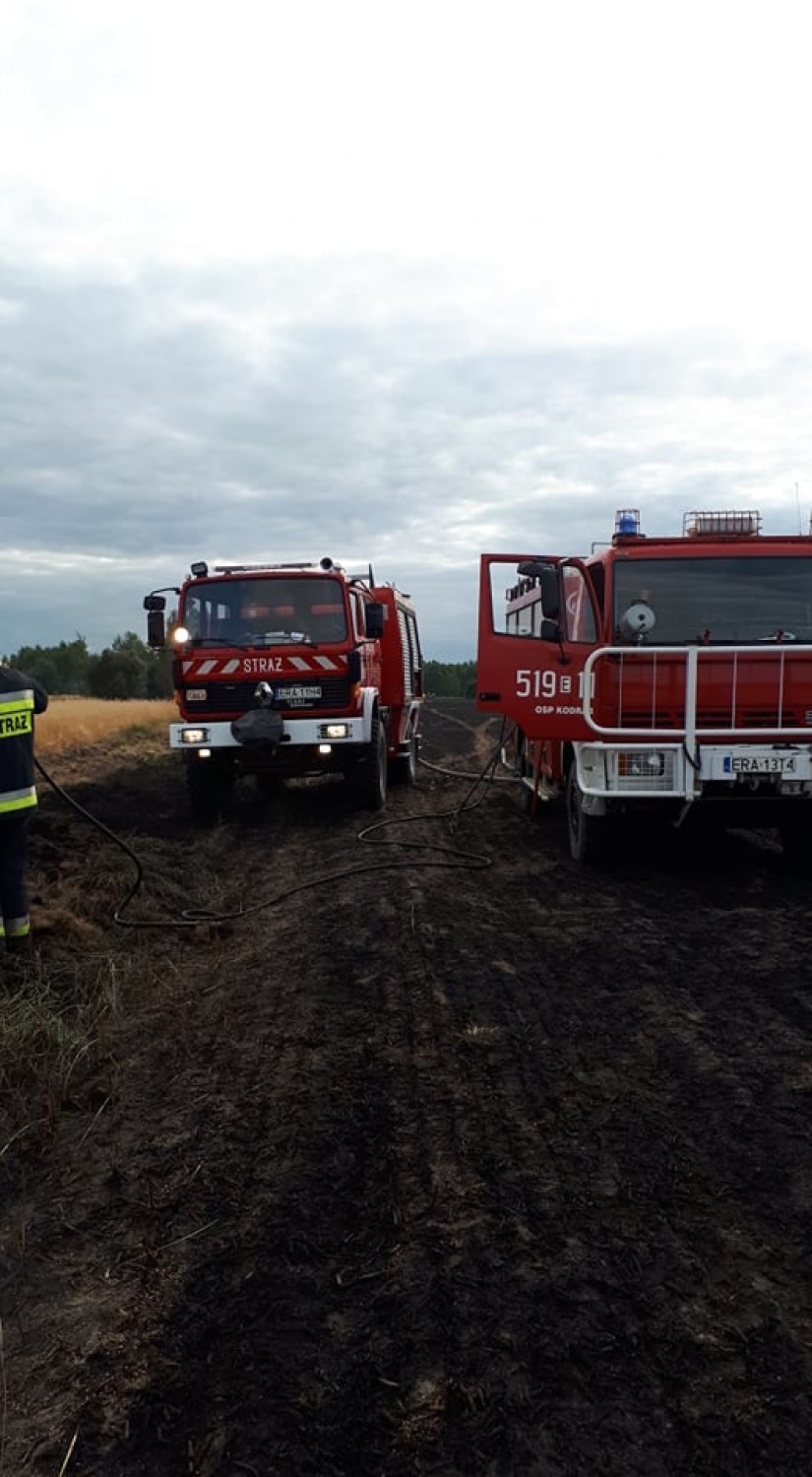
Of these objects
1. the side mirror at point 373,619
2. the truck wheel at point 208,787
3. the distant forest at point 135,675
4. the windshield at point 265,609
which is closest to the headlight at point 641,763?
the windshield at point 265,609

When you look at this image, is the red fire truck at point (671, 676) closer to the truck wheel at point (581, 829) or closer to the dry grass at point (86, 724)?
the truck wheel at point (581, 829)

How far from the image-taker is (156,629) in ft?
34.8

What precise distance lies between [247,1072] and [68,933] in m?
2.69

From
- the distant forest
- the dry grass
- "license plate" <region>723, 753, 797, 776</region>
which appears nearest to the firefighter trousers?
"license plate" <region>723, 753, 797, 776</region>

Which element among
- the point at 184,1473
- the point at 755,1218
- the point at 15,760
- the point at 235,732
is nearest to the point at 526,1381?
the point at 184,1473

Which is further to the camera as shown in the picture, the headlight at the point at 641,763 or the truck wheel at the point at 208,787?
the truck wheel at the point at 208,787

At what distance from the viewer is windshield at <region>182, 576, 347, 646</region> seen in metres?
10.7

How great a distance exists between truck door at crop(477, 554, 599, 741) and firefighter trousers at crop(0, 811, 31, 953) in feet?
12.5

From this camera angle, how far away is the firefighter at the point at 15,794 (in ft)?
17.9

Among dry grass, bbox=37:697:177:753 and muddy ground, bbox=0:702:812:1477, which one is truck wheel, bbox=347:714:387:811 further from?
dry grass, bbox=37:697:177:753

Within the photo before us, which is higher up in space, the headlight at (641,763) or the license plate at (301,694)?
the license plate at (301,694)

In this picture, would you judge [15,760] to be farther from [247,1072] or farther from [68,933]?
[247,1072]

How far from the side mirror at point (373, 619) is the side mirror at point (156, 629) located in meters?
2.16

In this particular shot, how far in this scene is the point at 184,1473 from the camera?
6.92 ft
